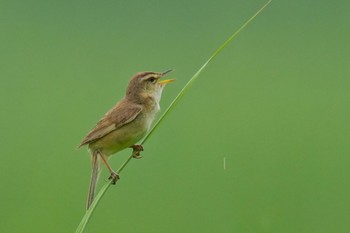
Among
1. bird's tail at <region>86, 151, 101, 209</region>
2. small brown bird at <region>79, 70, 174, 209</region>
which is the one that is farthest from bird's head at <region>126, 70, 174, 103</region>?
bird's tail at <region>86, 151, 101, 209</region>

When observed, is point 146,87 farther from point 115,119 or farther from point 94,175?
point 94,175

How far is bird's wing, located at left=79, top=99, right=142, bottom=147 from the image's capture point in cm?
540

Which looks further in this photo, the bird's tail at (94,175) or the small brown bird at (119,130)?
the small brown bird at (119,130)

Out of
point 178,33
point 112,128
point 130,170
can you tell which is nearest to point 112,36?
point 178,33

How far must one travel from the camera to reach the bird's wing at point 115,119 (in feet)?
17.7

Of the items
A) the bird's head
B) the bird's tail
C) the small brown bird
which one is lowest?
the bird's tail

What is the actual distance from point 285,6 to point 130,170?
18.7 feet

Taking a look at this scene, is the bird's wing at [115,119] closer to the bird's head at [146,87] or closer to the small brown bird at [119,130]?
the small brown bird at [119,130]

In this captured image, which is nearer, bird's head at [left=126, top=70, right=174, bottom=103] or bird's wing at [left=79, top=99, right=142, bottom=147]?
bird's wing at [left=79, top=99, right=142, bottom=147]

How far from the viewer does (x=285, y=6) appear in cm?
1354

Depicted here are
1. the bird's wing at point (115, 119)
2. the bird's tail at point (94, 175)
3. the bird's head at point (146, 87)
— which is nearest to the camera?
the bird's tail at point (94, 175)

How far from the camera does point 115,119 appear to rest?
5531 mm

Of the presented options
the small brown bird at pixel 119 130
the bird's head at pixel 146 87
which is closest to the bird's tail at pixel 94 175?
the small brown bird at pixel 119 130

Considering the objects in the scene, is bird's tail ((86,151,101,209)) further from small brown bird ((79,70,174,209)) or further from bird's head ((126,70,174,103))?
bird's head ((126,70,174,103))
